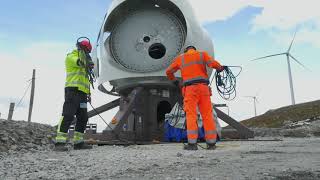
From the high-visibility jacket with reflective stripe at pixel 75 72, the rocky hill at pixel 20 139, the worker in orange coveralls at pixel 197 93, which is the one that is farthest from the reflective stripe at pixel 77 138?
the worker in orange coveralls at pixel 197 93

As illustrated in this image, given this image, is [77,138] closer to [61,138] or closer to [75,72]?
[61,138]

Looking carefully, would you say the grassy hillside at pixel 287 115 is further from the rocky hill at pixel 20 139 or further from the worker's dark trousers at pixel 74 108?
the worker's dark trousers at pixel 74 108

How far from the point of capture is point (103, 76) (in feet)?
30.4

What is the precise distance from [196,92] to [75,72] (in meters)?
1.92

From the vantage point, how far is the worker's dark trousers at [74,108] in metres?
5.29

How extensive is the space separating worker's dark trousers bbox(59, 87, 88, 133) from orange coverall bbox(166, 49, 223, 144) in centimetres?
163

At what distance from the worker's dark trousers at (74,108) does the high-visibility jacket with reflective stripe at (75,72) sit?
81mm

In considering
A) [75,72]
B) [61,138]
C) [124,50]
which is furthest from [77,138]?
[124,50]

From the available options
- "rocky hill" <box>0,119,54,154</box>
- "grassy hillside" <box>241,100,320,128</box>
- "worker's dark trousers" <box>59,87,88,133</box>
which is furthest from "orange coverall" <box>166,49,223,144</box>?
"grassy hillside" <box>241,100,320,128</box>

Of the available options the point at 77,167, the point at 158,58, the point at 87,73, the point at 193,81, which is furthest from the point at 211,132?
the point at 158,58

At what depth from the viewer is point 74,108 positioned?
5426mm

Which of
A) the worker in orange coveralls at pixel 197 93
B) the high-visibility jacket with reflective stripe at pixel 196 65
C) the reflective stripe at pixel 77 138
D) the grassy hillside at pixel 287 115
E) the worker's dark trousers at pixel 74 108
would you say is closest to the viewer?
the worker's dark trousers at pixel 74 108

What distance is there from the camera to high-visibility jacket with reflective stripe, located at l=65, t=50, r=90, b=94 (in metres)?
5.50

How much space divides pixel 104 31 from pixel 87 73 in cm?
392
